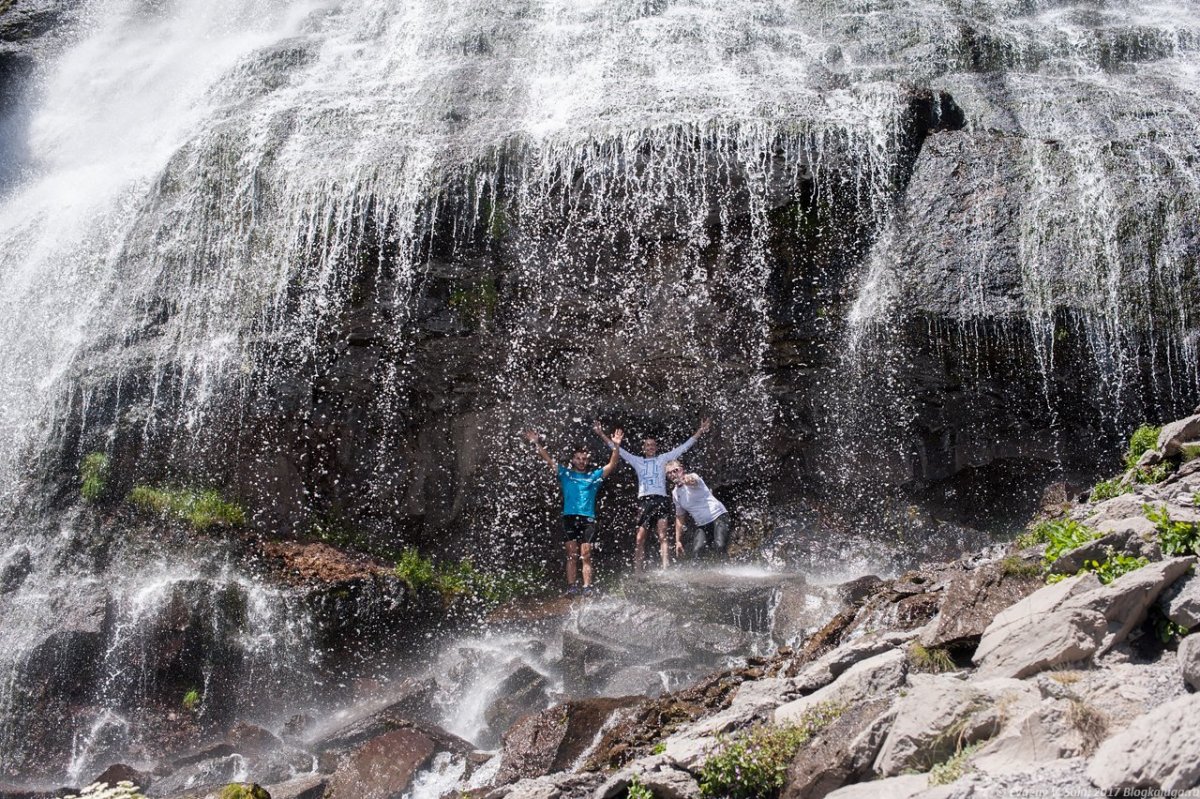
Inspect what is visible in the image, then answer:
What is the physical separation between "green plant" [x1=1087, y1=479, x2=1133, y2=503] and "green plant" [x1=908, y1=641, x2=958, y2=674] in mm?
3024

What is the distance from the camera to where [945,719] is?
4691 mm

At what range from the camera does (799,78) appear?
14906 mm

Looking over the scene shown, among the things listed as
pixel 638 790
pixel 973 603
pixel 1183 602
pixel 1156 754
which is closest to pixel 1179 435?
pixel 973 603

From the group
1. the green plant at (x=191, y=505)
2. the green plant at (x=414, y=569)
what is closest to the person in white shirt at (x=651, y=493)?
the green plant at (x=414, y=569)

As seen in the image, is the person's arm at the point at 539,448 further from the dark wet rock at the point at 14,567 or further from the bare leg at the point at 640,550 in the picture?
the dark wet rock at the point at 14,567

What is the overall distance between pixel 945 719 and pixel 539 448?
796 cm

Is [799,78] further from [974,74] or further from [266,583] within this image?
[266,583]

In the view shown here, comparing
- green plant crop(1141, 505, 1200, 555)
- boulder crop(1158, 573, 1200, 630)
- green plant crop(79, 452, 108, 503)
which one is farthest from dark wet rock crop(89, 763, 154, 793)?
green plant crop(1141, 505, 1200, 555)

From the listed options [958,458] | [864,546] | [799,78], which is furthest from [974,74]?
[864,546]

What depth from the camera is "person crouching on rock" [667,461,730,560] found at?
1208 cm

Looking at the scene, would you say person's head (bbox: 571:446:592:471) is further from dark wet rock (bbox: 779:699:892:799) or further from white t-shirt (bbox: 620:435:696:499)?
dark wet rock (bbox: 779:699:892:799)

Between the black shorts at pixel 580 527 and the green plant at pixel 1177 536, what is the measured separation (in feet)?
23.4

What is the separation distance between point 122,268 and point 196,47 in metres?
6.85

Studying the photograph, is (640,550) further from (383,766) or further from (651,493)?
(383,766)
